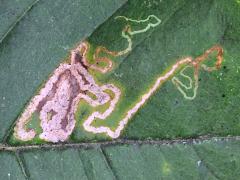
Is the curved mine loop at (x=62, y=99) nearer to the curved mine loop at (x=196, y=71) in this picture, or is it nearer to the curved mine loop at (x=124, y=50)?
the curved mine loop at (x=124, y=50)

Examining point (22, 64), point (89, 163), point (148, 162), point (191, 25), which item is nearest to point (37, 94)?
point (22, 64)

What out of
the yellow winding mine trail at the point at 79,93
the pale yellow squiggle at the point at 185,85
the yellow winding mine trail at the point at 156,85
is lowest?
the pale yellow squiggle at the point at 185,85

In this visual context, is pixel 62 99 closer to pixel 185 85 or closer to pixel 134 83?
pixel 134 83

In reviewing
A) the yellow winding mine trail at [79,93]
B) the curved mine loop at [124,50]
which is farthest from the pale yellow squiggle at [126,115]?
the curved mine loop at [124,50]

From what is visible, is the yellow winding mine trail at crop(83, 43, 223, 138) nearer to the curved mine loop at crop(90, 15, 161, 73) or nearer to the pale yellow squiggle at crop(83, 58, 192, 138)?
the pale yellow squiggle at crop(83, 58, 192, 138)

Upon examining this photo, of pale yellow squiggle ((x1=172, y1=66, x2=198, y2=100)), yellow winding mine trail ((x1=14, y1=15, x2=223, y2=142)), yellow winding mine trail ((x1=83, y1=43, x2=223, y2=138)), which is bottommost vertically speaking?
pale yellow squiggle ((x1=172, y1=66, x2=198, y2=100))

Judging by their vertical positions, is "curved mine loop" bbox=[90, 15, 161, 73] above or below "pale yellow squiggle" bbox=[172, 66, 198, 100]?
above

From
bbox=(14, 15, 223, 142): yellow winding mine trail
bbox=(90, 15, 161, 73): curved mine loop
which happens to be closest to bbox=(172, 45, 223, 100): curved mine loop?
bbox=(14, 15, 223, 142): yellow winding mine trail

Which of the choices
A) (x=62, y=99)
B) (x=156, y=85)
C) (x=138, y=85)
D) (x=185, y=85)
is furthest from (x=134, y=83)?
(x=62, y=99)
